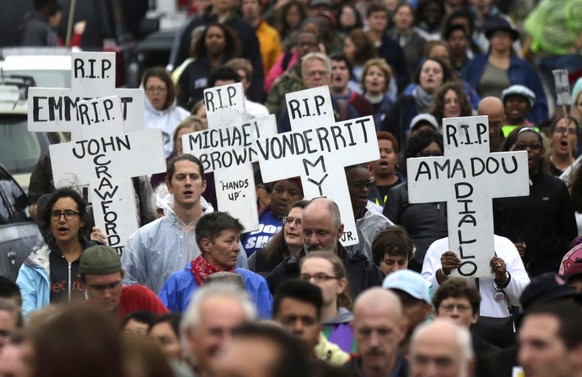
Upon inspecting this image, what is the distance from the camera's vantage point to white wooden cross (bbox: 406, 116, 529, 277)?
43.7 ft

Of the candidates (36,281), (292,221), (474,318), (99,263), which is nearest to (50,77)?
(292,221)

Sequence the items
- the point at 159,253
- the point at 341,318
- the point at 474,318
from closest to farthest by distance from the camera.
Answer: the point at 341,318
the point at 474,318
the point at 159,253

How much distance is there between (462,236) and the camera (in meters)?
13.2

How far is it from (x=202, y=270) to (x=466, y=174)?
7.25 feet

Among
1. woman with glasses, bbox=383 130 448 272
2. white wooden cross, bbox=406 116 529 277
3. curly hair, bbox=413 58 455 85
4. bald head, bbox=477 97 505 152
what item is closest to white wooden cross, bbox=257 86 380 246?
woman with glasses, bbox=383 130 448 272

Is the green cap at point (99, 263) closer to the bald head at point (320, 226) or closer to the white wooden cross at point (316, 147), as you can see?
the bald head at point (320, 226)

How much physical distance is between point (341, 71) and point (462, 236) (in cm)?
613

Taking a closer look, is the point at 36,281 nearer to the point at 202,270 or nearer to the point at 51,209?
the point at 51,209

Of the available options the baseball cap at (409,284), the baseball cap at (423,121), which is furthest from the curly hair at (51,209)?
the baseball cap at (423,121)

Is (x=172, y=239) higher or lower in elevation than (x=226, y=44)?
lower

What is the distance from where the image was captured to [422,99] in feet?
61.0

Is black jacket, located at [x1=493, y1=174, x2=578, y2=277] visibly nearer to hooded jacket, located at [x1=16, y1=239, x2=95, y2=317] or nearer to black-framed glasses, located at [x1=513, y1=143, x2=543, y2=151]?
black-framed glasses, located at [x1=513, y1=143, x2=543, y2=151]

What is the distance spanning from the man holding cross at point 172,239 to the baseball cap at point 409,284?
257cm

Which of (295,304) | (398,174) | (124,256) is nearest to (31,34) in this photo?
(398,174)
